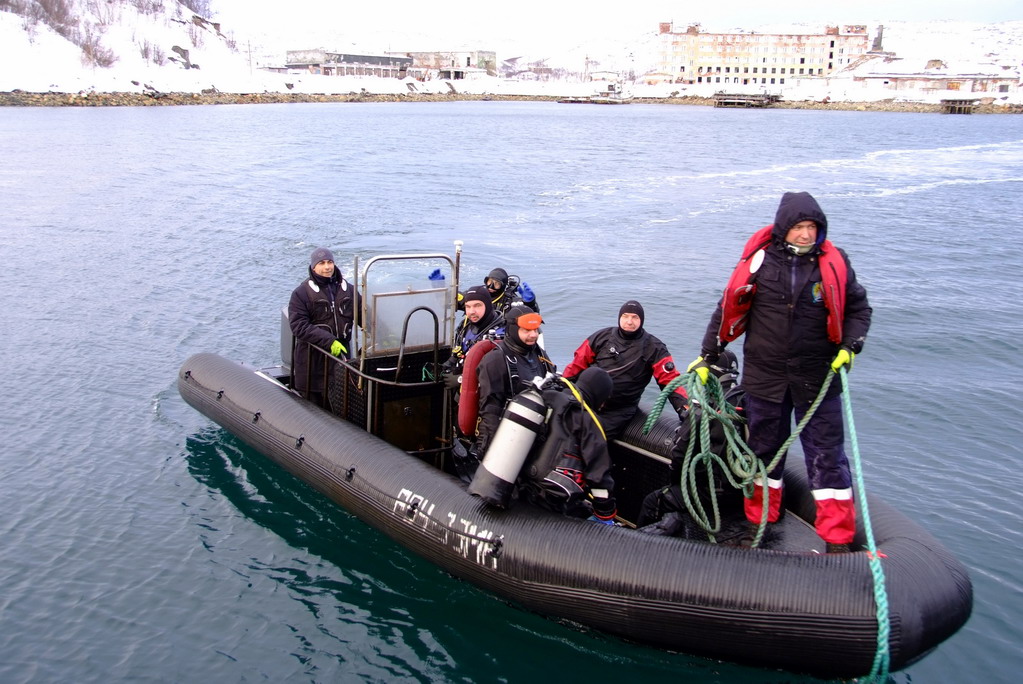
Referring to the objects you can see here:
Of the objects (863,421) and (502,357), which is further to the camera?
(863,421)

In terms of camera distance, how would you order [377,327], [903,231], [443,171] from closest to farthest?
[377,327]
[903,231]
[443,171]

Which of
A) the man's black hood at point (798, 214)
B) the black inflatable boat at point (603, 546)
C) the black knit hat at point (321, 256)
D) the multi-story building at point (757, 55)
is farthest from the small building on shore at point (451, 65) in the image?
the man's black hood at point (798, 214)

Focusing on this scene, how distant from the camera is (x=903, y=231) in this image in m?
20.5

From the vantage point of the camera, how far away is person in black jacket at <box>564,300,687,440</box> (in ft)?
20.7

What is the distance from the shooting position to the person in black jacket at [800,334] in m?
4.57

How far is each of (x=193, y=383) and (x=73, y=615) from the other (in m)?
2.67

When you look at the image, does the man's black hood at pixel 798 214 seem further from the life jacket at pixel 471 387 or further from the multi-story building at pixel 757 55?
the multi-story building at pixel 757 55

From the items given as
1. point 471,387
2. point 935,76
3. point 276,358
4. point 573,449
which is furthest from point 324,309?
point 935,76

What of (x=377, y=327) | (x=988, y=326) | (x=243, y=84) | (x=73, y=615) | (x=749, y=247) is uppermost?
(x=243, y=84)

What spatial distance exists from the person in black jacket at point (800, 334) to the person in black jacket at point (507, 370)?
107 centimetres

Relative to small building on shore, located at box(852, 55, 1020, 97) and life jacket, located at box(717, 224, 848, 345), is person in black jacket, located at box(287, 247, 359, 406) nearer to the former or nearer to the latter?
life jacket, located at box(717, 224, 848, 345)

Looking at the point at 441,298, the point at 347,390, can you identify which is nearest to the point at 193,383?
the point at 347,390

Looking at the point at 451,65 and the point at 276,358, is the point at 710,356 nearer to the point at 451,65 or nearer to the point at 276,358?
the point at 276,358

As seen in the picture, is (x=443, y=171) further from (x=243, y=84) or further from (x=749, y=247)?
(x=243, y=84)
